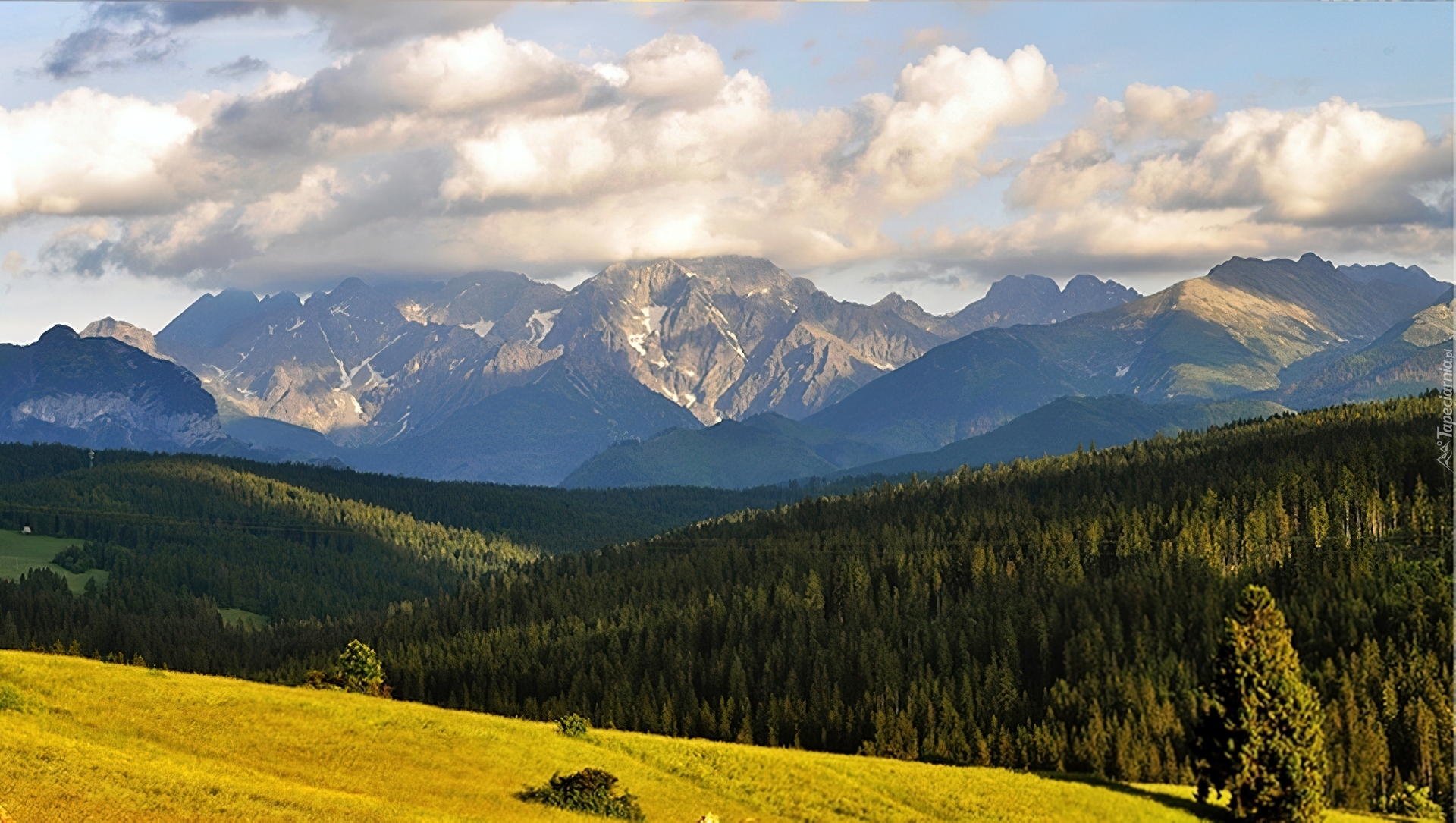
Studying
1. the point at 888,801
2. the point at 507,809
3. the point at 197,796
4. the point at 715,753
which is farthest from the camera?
the point at 715,753

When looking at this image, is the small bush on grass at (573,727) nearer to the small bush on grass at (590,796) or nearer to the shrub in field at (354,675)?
the small bush on grass at (590,796)

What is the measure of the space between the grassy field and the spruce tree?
4.39 m

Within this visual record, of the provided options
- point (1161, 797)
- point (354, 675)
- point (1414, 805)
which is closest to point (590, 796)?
point (1161, 797)

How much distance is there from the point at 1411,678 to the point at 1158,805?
95808mm

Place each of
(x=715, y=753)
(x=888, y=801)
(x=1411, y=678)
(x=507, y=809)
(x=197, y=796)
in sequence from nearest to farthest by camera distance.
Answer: (x=197, y=796) < (x=507, y=809) < (x=888, y=801) < (x=715, y=753) < (x=1411, y=678)

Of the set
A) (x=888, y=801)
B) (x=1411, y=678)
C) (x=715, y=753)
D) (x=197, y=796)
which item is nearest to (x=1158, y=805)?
(x=888, y=801)

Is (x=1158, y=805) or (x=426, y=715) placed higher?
(x=426, y=715)

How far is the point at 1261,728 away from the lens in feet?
347

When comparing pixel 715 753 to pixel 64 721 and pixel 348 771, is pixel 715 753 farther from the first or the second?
pixel 64 721

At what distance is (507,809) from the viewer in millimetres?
89875

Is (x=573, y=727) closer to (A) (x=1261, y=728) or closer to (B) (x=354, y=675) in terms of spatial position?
(A) (x=1261, y=728)

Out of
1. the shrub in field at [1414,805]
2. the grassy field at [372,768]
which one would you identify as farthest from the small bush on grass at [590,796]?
the shrub in field at [1414,805]

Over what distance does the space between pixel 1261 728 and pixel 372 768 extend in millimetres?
64225

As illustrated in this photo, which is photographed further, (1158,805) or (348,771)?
(1158,805)
